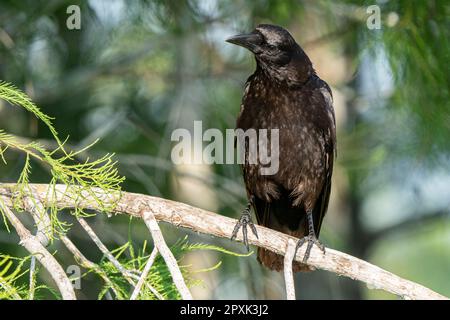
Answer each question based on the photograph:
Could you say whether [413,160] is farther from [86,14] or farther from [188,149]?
[86,14]

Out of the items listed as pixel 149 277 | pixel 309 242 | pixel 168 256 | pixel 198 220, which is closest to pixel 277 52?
pixel 309 242

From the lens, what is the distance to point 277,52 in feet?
12.7

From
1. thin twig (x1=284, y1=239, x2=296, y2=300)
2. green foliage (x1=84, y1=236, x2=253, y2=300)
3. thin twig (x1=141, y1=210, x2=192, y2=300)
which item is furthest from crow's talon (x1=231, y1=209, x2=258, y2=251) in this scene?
thin twig (x1=141, y1=210, x2=192, y2=300)

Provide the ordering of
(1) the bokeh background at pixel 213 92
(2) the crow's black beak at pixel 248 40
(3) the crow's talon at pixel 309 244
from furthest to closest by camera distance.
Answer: (1) the bokeh background at pixel 213 92 → (2) the crow's black beak at pixel 248 40 → (3) the crow's talon at pixel 309 244

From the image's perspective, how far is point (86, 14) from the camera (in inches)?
189

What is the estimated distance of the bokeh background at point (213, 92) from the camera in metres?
4.34

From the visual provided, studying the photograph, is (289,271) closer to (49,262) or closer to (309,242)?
(309,242)

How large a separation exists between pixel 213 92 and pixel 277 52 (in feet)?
6.60

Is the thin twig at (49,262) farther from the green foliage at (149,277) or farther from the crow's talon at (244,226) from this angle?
the crow's talon at (244,226)

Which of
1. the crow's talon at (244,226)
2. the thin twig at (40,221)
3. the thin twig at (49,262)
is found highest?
Answer: the crow's talon at (244,226)

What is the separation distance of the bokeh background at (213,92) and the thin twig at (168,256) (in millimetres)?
1791

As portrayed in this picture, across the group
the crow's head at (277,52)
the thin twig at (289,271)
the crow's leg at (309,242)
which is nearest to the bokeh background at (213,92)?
the crow's head at (277,52)

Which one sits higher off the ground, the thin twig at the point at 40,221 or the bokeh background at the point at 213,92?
the bokeh background at the point at 213,92
